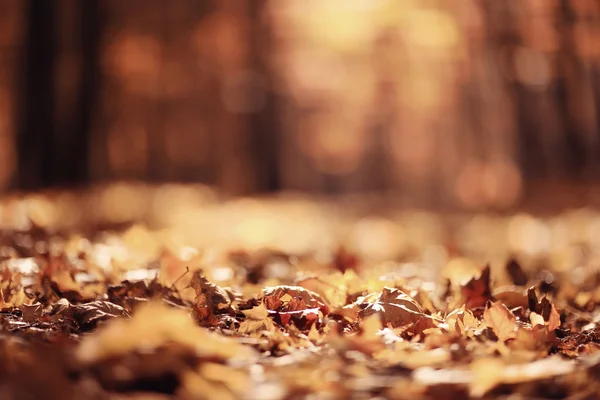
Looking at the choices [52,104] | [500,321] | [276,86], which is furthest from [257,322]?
[276,86]

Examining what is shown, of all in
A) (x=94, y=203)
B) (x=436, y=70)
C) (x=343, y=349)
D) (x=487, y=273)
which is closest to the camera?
(x=343, y=349)

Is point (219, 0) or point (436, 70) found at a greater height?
point (219, 0)

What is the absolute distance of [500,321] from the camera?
173 centimetres

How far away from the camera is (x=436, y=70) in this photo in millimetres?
20094

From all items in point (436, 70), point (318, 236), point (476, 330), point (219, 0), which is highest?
point (219, 0)

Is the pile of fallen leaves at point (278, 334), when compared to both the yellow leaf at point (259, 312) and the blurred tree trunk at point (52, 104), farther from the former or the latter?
the blurred tree trunk at point (52, 104)

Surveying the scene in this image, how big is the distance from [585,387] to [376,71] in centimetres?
2125

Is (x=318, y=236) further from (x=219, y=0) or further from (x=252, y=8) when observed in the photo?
(x=219, y=0)

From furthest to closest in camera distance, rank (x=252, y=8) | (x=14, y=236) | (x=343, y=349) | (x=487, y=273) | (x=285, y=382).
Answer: (x=252, y=8), (x=14, y=236), (x=487, y=273), (x=343, y=349), (x=285, y=382)

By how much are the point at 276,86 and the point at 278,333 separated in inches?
Answer: 530

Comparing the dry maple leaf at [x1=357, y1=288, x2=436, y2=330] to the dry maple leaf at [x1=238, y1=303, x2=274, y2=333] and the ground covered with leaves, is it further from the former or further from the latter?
the dry maple leaf at [x1=238, y1=303, x2=274, y2=333]

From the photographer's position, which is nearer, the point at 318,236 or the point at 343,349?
the point at 343,349

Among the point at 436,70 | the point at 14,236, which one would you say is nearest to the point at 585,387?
the point at 14,236

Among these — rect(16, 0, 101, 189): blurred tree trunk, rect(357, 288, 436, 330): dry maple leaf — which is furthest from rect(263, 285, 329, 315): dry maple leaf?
rect(16, 0, 101, 189): blurred tree trunk
